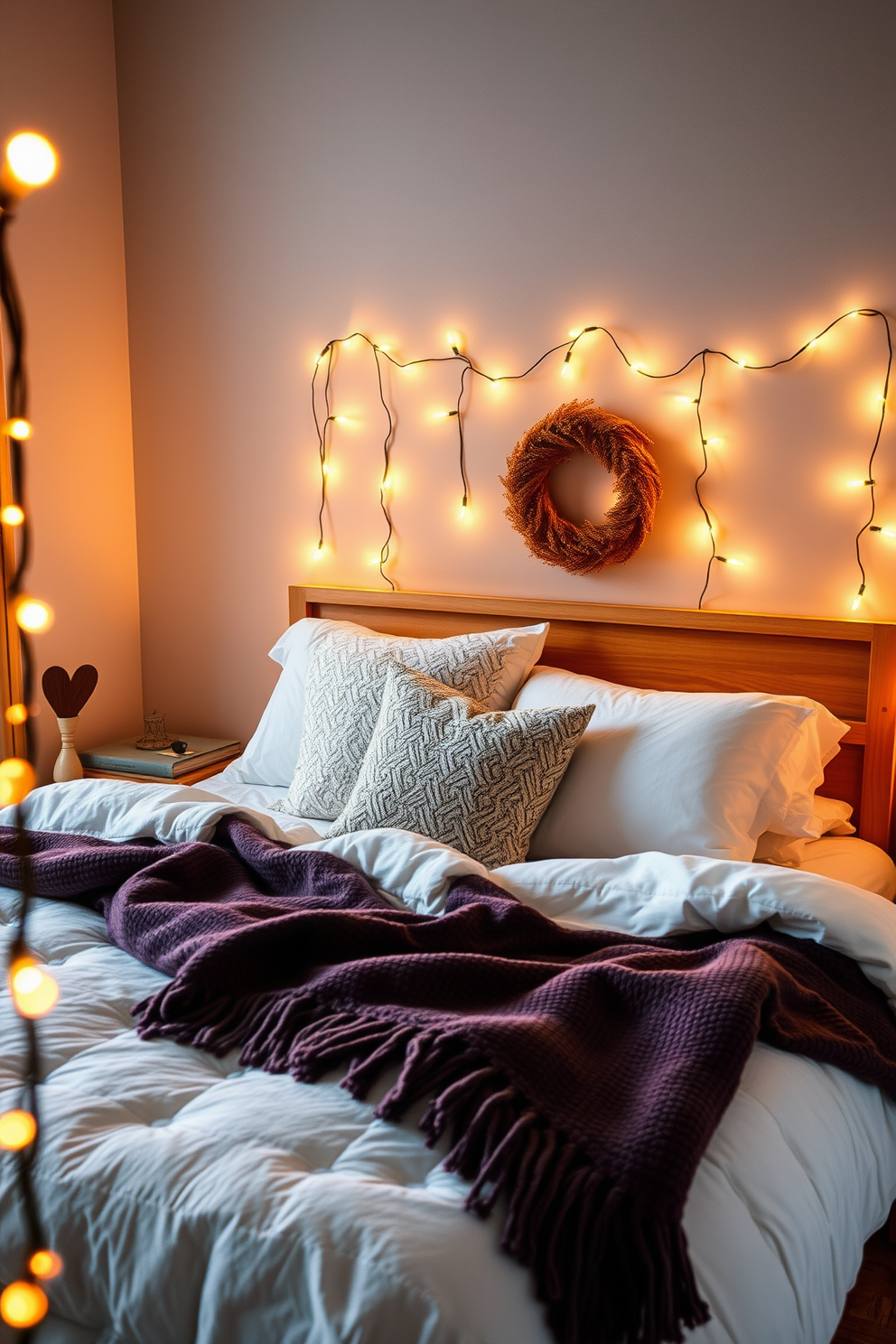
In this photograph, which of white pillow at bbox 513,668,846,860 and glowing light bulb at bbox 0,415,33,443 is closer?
glowing light bulb at bbox 0,415,33,443

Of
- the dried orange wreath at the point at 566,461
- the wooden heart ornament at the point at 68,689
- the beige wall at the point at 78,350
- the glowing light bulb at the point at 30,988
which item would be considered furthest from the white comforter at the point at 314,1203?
the beige wall at the point at 78,350

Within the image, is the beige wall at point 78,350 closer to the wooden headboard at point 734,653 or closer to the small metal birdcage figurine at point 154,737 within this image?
the small metal birdcage figurine at point 154,737

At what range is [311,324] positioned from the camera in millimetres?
3016

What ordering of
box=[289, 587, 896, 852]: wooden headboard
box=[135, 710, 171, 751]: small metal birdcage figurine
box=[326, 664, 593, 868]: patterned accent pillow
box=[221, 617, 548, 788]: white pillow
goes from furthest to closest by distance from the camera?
box=[135, 710, 171, 751]: small metal birdcage figurine
box=[221, 617, 548, 788]: white pillow
box=[289, 587, 896, 852]: wooden headboard
box=[326, 664, 593, 868]: patterned accent pillow

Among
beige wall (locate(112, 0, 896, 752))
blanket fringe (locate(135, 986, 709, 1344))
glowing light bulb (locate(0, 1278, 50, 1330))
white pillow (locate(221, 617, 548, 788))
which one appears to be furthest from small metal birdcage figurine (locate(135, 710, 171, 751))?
glowing light bulb (locate(0, 1278, 50, 1330))

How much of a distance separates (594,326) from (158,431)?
4.72 ft

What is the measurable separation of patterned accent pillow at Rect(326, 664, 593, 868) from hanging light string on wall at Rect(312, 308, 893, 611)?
71 cm

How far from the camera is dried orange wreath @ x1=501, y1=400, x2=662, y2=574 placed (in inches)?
99.3

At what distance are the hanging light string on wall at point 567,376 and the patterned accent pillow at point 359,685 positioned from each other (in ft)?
1.49

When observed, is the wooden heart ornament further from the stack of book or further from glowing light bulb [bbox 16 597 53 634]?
glowing light bulb [bbox 16 597 53 634]

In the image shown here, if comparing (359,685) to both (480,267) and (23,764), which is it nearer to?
(480,267)

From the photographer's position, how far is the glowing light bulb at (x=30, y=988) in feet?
1.66

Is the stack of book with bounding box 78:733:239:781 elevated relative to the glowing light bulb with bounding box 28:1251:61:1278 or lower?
lower

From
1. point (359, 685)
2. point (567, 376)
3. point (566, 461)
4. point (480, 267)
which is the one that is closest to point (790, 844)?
point (359, 685)
